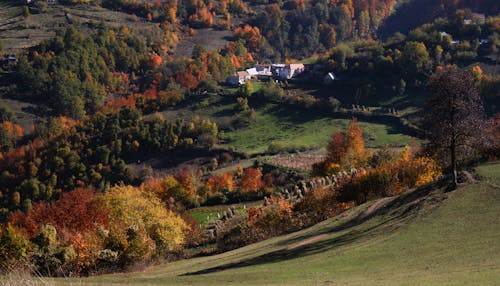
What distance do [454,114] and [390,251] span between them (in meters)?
12.1

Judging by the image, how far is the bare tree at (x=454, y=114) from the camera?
3550 cm

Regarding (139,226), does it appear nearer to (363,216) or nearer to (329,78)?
(363,216)

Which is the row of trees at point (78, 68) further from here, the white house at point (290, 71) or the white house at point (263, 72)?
the white house at point (290, 71)

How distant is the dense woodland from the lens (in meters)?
42.3

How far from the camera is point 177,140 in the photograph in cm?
11481

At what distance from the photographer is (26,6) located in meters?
182

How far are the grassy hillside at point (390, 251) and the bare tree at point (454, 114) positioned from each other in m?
2.88

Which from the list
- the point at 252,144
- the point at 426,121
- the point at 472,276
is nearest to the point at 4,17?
the point at 252,144

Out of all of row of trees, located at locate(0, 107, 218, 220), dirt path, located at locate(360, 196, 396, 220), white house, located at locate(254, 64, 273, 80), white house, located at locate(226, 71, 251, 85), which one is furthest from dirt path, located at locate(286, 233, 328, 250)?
white house, located at locate(254, 64, 273, 80)

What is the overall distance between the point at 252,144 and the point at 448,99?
73369mm

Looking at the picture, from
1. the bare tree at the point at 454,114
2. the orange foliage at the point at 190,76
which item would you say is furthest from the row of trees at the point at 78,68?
the bare tree at the point at 454,114

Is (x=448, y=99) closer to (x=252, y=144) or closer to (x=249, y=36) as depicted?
(x=252, y=144)

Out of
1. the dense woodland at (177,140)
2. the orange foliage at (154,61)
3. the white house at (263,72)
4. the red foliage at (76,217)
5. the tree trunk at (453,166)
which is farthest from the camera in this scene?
the orange foliage at (154,61)

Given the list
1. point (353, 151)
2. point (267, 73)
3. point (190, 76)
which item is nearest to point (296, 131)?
point (353, 151)
